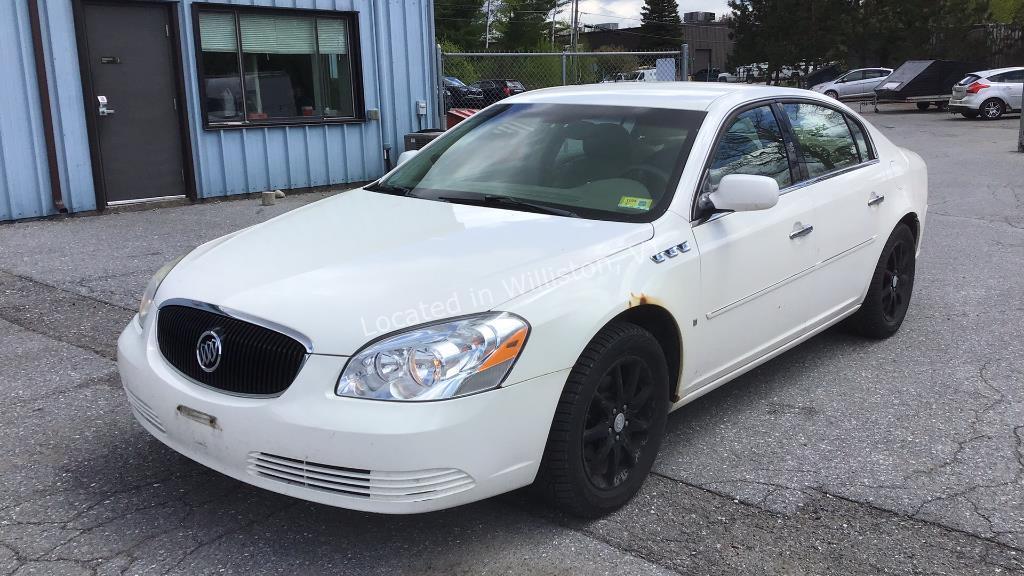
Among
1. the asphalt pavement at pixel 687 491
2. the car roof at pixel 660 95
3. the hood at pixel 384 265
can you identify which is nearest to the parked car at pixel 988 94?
the asphalt pavement at pixel 687 491

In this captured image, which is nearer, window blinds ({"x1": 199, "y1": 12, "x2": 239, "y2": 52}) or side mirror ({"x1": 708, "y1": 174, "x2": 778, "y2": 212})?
side mirror ({"x1": 708, "y1": 174, "x2": 778, "y2": 212})

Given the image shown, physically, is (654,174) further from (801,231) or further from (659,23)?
(659,23)

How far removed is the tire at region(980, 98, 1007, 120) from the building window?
20.4 meters

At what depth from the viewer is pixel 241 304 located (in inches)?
119

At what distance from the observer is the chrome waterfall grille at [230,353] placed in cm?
288

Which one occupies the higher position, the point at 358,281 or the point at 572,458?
the point at 358,281

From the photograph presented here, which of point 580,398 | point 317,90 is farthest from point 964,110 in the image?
point 580,398

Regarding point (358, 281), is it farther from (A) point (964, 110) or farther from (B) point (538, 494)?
(A) point (964, 110)

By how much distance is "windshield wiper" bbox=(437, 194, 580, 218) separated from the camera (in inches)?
147

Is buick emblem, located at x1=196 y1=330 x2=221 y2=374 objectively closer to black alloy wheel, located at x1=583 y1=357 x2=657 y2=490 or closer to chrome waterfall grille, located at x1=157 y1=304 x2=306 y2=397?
chrome waterfall grille, located at x1=157 y1=304 x2=306 y2=397

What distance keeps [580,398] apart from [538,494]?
402mm

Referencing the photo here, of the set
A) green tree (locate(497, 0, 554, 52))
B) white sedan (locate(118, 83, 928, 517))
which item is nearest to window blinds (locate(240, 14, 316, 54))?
white sedan (locate(118, 83, 928, 517))

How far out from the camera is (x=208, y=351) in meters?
3.03

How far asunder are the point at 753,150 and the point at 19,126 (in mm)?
8148
